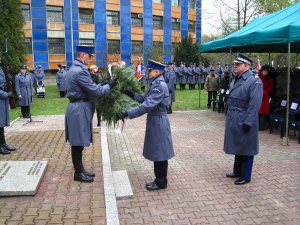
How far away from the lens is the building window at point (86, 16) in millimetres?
38438

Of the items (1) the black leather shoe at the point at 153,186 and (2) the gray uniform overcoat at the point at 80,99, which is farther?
(1) the black leather shoe at the point at 153,186

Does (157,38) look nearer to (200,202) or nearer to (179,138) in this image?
(179,138)

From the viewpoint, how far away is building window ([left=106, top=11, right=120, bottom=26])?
132 ft

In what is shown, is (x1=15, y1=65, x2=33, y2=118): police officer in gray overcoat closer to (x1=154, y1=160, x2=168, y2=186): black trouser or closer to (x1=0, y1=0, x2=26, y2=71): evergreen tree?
(x1=0, y1=0, x2=26, y2=71): evergreen tree

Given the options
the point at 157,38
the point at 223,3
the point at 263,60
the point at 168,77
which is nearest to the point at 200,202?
the point at 168,77

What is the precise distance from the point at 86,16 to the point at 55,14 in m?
3.39

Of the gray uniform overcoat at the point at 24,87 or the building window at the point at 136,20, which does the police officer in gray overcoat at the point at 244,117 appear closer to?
the gray uniform overcoat at the point at 24,87

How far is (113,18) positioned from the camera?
40.6 metres

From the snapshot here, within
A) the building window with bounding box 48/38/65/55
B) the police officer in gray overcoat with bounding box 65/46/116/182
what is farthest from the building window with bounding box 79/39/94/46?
the police officer in gray overcoat with bounding box 65/46/116/182

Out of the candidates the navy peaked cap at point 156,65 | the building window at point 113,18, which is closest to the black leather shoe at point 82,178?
the navy peaked cap at point 156,65

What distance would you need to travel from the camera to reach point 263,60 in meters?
33.6

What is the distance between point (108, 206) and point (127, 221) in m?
0.29

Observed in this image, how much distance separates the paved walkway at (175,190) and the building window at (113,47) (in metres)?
32.6

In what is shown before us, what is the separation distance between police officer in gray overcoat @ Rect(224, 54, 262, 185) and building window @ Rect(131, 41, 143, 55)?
3755 centimetres
